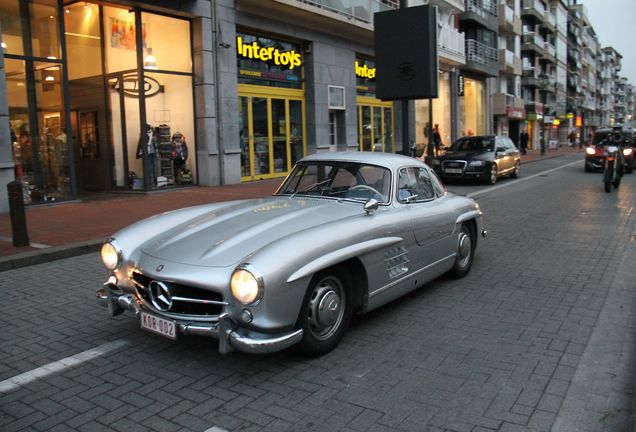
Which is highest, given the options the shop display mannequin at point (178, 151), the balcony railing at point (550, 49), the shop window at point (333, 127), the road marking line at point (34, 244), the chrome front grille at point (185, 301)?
the balcony railing at point (550, 49)

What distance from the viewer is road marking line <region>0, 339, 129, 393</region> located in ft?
11.8

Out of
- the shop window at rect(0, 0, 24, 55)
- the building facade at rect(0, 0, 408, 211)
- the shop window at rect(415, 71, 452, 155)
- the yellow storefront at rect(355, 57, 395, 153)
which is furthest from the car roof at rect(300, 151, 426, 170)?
the shop window at rect(415, 71, 452, 155)

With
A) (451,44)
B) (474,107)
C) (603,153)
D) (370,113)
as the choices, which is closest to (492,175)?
(603,153)

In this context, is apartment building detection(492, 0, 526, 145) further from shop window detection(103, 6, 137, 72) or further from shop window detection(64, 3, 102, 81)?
shop window detection(64, 3, 102, 81)

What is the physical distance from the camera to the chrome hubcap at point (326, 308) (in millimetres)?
3840

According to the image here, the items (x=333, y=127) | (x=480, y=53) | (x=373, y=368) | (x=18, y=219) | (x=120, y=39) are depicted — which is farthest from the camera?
(x=480, y=53)

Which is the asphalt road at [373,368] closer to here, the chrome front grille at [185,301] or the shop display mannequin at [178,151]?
the chrome front grille at [185,301]

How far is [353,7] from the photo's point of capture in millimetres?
20547

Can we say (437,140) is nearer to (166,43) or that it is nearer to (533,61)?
(166,43)

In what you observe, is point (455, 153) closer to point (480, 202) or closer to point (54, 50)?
point (480, 202)

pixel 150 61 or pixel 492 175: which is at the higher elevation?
pixel 150 61

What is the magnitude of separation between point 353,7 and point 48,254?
53.6 ft

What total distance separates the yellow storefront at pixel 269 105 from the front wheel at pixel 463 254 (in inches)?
468

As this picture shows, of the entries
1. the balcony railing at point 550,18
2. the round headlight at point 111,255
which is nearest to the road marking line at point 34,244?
the round headlight at point 111,255
